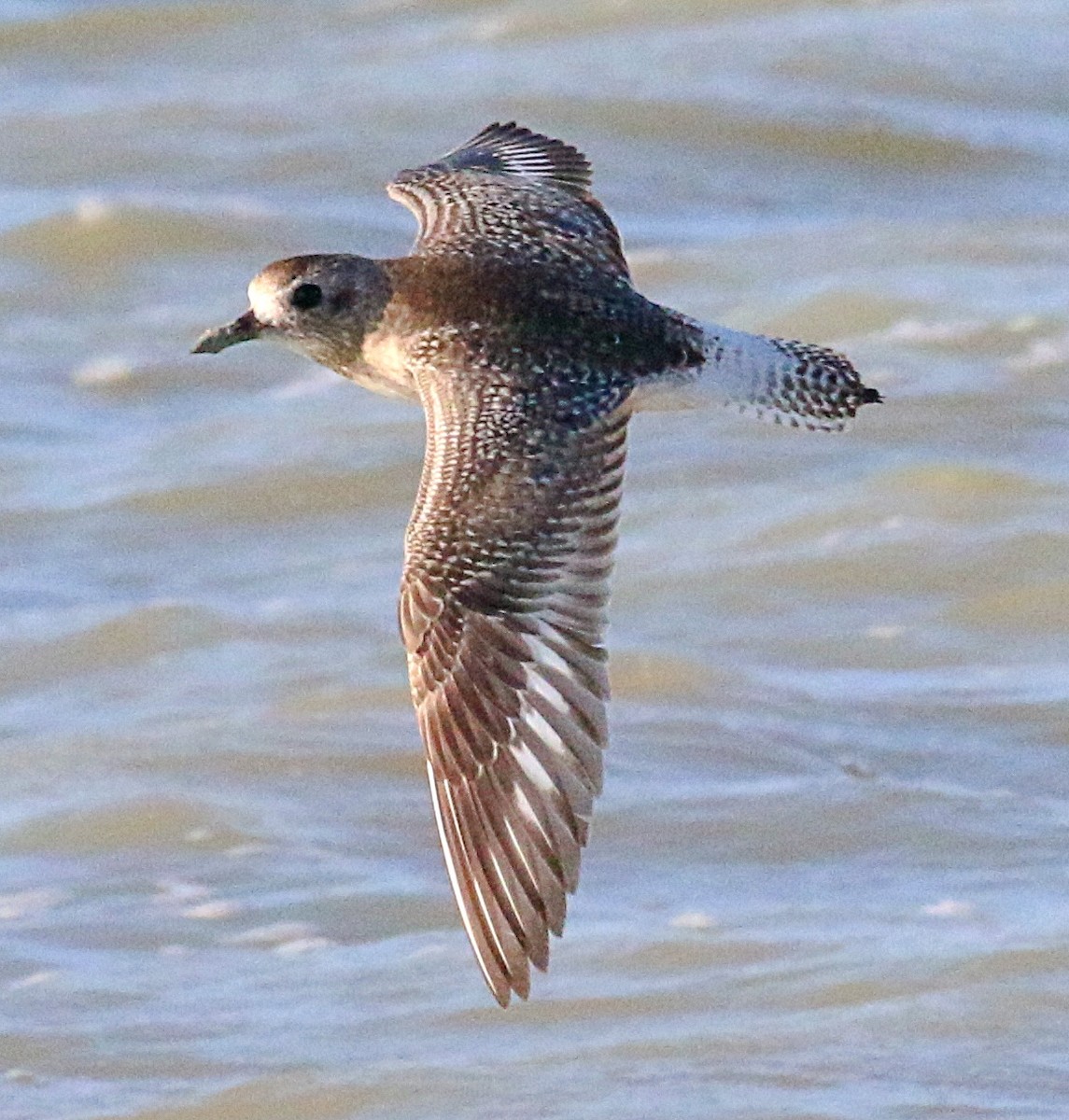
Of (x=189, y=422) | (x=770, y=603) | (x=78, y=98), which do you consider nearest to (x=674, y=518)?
(x=770, y=603)

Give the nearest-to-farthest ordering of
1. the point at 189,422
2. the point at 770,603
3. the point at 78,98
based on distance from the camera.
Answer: the point at 770,603 < the point at 189,422 < the point at 78,98

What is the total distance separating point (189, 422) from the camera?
878cm

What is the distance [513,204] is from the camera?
6.20m

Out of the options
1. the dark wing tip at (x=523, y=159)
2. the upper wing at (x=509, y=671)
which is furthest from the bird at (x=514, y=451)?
the dark wing tip at (x=523, y=159)

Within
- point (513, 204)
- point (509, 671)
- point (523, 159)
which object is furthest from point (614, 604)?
point (509, 671)

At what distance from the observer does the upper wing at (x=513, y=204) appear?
19.7 ft

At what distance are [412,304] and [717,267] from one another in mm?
3875

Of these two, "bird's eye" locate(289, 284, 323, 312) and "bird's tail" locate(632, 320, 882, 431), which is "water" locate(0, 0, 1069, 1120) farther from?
"bird's eye" locate(289, 284, 323, 312)

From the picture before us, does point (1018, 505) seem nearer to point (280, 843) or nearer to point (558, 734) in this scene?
point (280, 843)

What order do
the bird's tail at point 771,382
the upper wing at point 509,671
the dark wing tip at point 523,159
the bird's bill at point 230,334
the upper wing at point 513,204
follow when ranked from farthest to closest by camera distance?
1. the dark wing tip at point 523,159
2. the upper wing at point 513,204
3. the bird's bill at point 230,334
4. the bird's tail at point 771,382
5. the upper wing at point 509,671

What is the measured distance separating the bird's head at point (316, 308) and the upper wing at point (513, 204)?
0.21 m

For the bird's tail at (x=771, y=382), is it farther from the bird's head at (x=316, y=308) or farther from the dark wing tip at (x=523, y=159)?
the dark wing tip at (x=523, y=159)

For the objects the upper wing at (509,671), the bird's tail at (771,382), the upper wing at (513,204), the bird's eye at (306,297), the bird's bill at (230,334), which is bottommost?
the upper wing at (509,671)

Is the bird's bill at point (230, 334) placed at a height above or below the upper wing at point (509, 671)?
above
